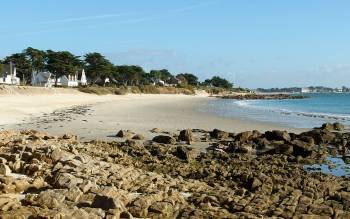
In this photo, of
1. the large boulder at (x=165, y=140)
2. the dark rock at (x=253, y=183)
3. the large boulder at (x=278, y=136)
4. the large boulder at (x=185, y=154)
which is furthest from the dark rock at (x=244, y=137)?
the dark rock at (x=253, y=183)

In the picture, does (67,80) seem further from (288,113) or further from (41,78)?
(288,113)

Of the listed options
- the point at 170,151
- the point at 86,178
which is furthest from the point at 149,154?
the point at 86,178

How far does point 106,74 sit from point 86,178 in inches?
4261

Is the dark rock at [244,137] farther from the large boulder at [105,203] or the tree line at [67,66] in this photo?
the tree line at [67,66]

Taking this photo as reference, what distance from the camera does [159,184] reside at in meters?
11.4

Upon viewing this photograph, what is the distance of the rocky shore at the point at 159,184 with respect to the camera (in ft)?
29.2

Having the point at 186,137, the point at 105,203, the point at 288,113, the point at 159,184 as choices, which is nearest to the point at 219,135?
the point at 186,137

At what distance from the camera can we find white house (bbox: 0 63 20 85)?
9181 centimetres

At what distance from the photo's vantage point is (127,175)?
40.2ft

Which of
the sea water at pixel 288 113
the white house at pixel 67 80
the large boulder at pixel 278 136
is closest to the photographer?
the large boulder at pixel 278 136

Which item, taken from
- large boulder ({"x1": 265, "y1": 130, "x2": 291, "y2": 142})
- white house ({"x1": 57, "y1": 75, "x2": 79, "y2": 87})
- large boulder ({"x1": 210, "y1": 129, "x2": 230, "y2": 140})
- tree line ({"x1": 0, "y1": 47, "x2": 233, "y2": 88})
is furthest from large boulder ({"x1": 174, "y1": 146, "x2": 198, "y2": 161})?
white house ({"x1": 57, "y1": 75, "x2": 79, "y2": 87})

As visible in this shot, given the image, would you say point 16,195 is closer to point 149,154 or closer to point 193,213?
point 193,213

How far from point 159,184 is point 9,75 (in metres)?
90.1

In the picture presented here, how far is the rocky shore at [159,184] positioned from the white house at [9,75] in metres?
78.3
